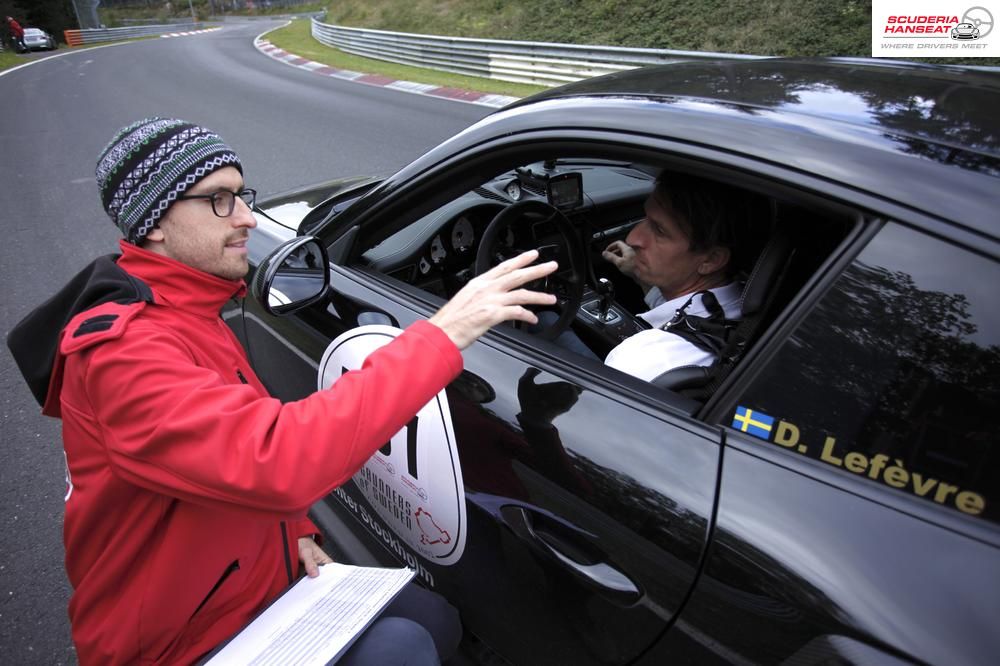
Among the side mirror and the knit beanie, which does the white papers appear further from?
the knit beanie

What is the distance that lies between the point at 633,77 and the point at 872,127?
683 mm

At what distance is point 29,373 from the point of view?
4.17ft

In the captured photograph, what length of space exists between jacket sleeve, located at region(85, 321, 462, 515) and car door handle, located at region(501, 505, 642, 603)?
0.40 metres

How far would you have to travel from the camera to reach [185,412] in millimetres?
1062

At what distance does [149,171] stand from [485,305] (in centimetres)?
80

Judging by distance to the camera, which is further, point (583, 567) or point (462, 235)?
point (462, 235)

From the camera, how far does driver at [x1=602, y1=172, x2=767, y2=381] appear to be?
5.53 ft

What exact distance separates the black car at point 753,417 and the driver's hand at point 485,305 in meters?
0.25

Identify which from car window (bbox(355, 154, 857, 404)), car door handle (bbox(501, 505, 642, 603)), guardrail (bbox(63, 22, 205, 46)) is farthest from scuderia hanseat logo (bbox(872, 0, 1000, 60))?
guardrail (bbox(63, 22, 205, 46))

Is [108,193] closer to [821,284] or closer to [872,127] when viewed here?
[821,284]

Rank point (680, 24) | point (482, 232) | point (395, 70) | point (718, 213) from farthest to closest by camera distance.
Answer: point (395, 70), point (680, 24), point (482, 232), point (718, 213)

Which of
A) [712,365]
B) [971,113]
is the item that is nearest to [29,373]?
[712,365]

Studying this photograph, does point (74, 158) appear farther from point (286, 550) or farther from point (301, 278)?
point (286, 550)

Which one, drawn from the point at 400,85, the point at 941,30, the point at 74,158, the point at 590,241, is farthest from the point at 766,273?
the point at 400,85
